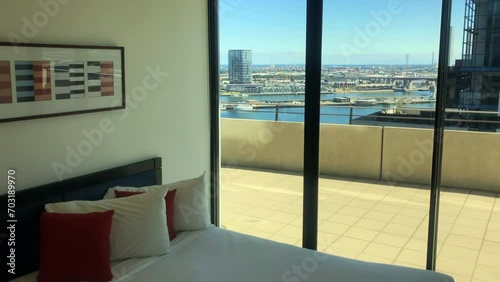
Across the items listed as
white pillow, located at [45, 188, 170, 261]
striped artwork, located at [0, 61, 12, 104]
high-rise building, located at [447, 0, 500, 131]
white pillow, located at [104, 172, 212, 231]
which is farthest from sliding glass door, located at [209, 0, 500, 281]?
A: striped artwork, located at [0, 61, 12, 104]

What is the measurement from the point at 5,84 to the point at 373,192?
2679mm

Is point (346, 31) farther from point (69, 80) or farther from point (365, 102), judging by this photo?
point (69, 80)

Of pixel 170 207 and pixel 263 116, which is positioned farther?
pixel 263 116

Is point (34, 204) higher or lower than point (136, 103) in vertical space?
lower

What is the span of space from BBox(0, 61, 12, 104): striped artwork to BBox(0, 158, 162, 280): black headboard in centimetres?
52

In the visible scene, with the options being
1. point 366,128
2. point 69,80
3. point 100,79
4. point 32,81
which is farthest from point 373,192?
point 32,81

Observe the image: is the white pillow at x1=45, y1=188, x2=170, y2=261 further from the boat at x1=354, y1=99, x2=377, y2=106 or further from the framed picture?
the boat at x1=354, y1=99, x2=377, y2=106

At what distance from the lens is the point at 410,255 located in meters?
3.36

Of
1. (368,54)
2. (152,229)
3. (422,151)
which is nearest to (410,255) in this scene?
(422,151)

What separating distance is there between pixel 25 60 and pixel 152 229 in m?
1.22

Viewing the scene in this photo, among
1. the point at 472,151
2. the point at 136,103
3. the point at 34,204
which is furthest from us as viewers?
the point at 136,103

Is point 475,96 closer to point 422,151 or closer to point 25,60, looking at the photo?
point 422,151

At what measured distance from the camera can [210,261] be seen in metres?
2.63

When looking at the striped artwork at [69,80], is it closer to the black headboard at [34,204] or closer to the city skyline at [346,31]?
the black headboard at [34,204]
